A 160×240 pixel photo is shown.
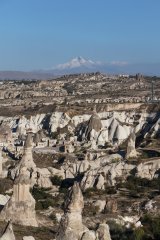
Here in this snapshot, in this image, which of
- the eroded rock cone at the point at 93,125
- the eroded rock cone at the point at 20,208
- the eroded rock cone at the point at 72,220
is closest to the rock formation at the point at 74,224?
the eroded rock cone at the point at 72,220

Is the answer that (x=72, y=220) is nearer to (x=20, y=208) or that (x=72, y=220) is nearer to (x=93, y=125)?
(x=20, y=208)

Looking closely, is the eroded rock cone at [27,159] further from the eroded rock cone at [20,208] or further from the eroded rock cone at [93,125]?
the eroded rock cone at [93,125]

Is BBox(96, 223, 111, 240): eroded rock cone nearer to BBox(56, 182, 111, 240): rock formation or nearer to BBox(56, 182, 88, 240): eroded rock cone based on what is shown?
BBox(56, 182, 111, 240): rock formation

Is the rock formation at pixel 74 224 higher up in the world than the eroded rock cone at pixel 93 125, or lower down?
higher up

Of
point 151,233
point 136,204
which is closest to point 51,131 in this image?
point 136,204

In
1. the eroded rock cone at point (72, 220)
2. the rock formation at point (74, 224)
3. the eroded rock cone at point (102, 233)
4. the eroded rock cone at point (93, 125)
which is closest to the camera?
the eroded rock cone at point (102, 233)

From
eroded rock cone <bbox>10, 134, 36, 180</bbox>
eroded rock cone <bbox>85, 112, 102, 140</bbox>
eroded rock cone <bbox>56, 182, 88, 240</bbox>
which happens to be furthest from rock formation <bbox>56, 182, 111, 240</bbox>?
eroded rock cone <bbox>85, 112, 102, 140</bbox>
